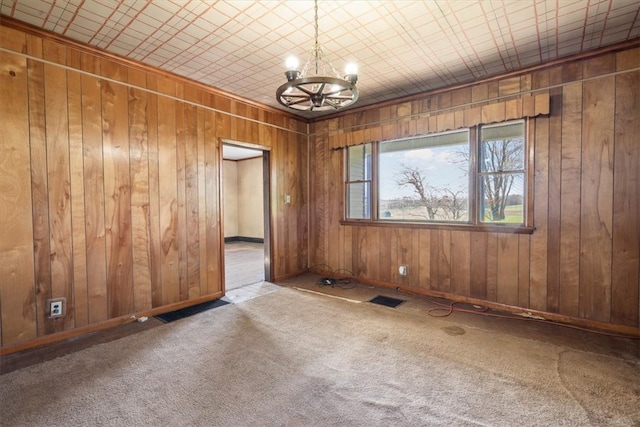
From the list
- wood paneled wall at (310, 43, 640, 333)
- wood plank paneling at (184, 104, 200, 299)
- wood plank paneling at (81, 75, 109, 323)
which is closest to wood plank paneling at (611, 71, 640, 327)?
wood paneled wall at (310, 43, 640, 333)

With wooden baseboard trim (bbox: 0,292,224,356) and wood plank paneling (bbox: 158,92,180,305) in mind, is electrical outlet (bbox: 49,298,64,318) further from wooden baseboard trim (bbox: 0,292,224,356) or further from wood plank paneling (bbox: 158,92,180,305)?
wood plank paneling (bbox: 158,92,180,305)

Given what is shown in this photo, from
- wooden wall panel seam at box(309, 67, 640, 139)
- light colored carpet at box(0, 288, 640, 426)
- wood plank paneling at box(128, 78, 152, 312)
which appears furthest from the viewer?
wood plank paneling at box(128, 78, 152, 312)

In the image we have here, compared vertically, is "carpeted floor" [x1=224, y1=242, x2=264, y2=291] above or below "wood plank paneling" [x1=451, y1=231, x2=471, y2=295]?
below

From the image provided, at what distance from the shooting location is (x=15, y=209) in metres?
2.38

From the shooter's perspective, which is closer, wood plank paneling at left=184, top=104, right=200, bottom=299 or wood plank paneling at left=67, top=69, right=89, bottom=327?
wood plank paneling at left=67, top=69, right=89, bottom=327

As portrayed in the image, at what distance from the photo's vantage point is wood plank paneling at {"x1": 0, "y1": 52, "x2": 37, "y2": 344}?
7.66 ft

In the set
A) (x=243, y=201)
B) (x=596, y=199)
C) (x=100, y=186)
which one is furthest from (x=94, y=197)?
(x=243, y=201)

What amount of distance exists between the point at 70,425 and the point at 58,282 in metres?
A: 1.46

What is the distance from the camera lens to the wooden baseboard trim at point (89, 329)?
2.40 metres

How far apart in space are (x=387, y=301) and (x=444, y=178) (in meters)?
1.71

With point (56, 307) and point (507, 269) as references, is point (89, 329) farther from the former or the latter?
point (507, 269)

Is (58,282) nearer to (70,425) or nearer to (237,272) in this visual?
(70,425)

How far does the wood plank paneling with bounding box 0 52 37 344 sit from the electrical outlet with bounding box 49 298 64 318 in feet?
0.39

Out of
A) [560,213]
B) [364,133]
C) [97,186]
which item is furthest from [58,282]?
[560,213]
